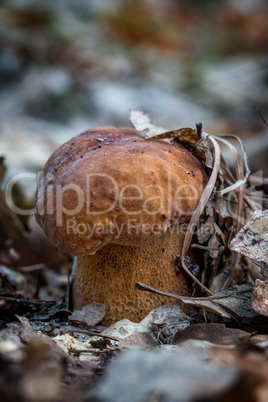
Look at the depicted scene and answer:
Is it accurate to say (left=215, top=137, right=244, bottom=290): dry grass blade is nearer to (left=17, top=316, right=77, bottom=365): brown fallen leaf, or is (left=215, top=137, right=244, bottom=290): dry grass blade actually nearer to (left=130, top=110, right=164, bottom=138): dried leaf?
(left=130, top=110, right=164, bottom=138): dried leaf

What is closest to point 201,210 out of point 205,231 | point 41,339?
point 205,231

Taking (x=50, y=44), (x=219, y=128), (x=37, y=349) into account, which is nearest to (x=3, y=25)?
(x=50, y=44)

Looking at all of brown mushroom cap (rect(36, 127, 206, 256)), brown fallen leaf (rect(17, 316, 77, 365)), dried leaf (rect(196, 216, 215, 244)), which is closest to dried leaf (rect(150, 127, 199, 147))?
brown mushroom cap (rect(36, 127, 206, 256))

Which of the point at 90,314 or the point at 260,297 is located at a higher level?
the point at 260,297

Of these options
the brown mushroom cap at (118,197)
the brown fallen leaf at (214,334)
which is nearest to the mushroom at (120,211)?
the brown mushroom cap at (118,197)

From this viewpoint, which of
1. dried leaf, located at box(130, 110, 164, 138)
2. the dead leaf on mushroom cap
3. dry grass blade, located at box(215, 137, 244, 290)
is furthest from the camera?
dried leaf, located at box(130, 110, 164, 138)

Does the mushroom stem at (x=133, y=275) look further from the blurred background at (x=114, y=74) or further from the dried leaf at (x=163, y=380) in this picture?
the blurred background at (x=114, y=74)

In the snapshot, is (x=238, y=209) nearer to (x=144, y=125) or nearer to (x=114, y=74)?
(x=144, y=125)
